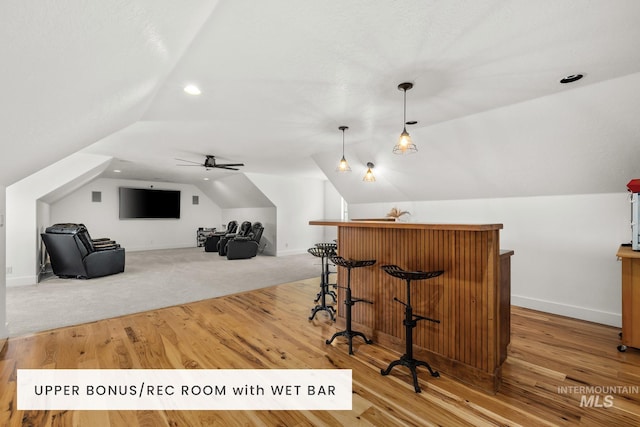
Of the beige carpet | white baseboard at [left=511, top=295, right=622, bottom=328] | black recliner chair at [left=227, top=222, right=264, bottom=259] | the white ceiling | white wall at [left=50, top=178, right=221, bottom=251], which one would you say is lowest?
the beige carpet

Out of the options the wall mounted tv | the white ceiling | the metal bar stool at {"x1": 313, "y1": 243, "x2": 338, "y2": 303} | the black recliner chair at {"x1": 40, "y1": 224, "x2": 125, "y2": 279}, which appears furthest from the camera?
the wall mounted tv

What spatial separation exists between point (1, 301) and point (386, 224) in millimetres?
3892

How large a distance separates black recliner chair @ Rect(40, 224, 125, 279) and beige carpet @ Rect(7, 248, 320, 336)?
19 cm

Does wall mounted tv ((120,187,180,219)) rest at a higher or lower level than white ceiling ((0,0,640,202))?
lower

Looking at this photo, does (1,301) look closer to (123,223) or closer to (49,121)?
(49,121)

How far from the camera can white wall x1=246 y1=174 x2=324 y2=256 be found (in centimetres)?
815

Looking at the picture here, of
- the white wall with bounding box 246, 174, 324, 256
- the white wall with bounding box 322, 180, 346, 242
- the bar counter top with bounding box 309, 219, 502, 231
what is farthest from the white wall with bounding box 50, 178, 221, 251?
the bar counter top with bounding box 309, 219, 502, 231

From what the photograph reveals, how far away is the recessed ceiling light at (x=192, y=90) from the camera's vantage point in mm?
2561

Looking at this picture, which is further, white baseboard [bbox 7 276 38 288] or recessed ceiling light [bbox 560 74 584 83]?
white baseboard [bbox 7 276 38 288]

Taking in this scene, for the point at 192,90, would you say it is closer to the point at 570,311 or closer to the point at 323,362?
the point at 323,362

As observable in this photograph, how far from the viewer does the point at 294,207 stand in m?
8.71

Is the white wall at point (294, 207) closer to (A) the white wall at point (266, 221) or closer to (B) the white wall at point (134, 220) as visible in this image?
(A) the white wall at point (266, 221)

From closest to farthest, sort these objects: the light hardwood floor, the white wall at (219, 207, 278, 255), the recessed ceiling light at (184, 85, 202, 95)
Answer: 1. the light hardwood floor
2. the recessed ceiling light at (184, 85, 202, 95)
3. the white wall at (219, 207, 278, 255)

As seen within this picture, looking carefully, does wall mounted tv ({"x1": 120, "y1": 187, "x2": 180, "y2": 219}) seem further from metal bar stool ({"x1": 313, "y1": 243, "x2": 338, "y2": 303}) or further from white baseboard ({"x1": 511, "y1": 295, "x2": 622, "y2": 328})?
white baseboard ({"x1": 511, "y1": 295, "x2": 622, "y2": 328})
